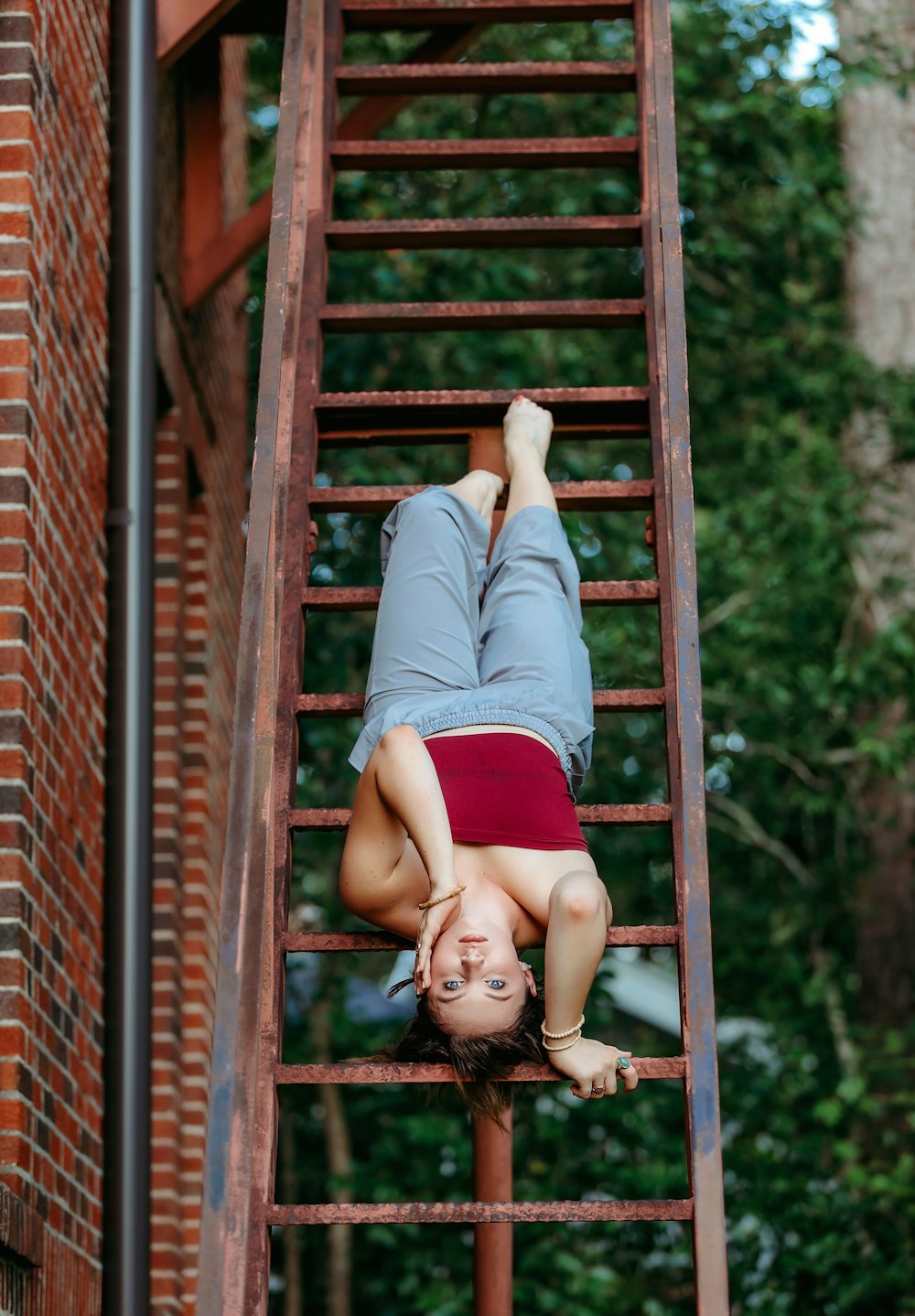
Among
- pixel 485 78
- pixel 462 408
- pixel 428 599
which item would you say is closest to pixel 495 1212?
pixel 428 599

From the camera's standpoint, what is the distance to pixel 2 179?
4520 mm

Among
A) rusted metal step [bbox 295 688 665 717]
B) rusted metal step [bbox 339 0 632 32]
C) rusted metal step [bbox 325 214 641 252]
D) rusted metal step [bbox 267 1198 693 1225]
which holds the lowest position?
rusted metal step [bbox 267 1198 693 1225]

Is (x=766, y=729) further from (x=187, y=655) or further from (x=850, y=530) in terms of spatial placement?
(x=187, y=655)

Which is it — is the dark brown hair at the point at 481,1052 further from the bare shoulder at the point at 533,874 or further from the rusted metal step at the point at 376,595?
the rusted metal step at the point at 376,595

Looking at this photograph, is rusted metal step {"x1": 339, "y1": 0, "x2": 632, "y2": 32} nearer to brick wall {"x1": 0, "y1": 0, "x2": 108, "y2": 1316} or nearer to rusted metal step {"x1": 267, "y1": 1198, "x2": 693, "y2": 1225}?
brick wall {"x1": 0, "y1": 0, "x2": 108, "y2": 1316}

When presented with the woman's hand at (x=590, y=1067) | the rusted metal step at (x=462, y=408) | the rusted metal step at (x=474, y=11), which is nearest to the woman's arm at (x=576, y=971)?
the woman's hand at (x=590, y=1067)

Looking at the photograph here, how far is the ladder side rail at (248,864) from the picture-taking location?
340 cm

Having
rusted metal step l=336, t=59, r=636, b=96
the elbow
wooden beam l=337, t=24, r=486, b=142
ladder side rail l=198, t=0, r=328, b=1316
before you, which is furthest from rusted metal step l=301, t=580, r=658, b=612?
wooden beam l=337, t=24, r=486, b=142

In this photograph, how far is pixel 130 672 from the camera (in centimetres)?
511

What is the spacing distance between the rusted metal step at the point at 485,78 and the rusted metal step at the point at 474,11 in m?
0.18

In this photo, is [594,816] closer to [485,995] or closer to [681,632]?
[681,632]

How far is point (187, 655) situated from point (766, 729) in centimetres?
358

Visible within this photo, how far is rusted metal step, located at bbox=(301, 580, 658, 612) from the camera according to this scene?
4.68 m

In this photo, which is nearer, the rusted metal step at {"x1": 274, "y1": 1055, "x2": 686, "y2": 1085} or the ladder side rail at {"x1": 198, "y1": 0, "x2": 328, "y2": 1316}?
the ladder side rail at {"x1": 198, "y1": 0, "x2": 328, "y2": 1316}
